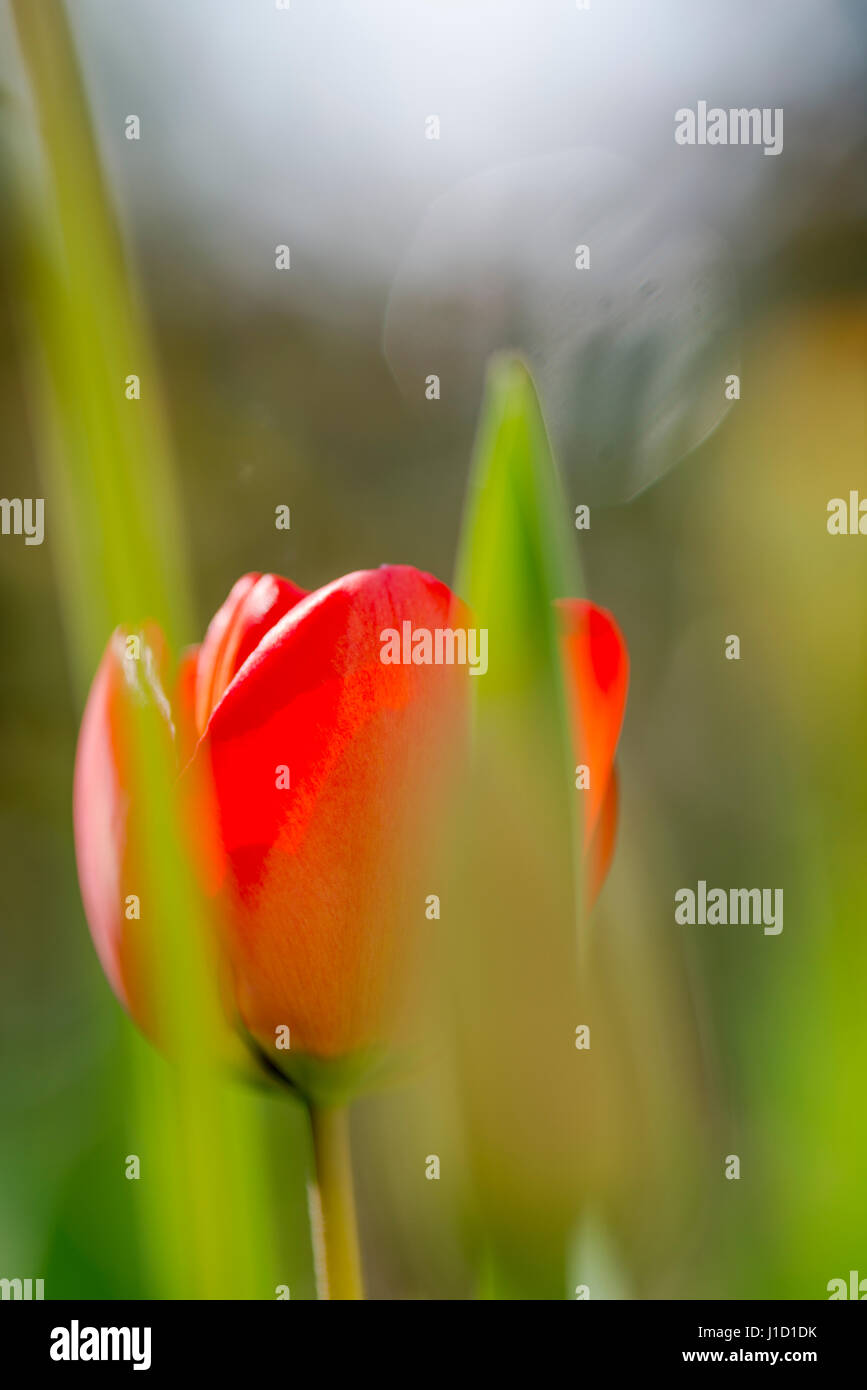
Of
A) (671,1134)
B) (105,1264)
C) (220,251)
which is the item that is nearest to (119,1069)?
(105,1264)

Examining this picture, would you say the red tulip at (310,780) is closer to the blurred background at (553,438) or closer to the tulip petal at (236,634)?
the tulip petal at (236,634)

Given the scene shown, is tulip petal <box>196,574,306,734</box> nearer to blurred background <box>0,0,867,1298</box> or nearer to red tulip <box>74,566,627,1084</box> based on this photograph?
red tulip <box>74,566,627,1084</box>

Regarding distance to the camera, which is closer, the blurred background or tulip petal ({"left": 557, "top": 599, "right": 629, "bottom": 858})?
tulip petal ({"left": 557, "top": 599, "right": 629, "bottom": 858})

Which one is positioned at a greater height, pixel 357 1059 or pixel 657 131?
pixel 657 131

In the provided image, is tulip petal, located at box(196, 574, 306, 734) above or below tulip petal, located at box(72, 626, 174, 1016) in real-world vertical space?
above

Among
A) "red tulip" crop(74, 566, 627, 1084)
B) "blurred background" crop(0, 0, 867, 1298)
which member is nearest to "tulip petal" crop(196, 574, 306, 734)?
"red tulip" crop(74, 566, 627, 1084)

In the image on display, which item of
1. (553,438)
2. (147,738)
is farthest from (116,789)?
(553,438)

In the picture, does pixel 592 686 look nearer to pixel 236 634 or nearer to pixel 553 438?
pixel 236 634

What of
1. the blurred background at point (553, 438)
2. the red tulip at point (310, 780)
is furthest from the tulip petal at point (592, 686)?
the blurred background at point (553, 438)
